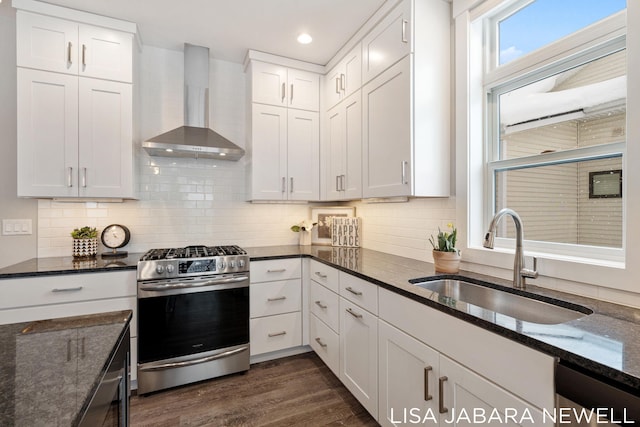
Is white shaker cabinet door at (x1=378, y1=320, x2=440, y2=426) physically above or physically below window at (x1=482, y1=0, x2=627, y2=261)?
below

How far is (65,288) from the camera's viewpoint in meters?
1.95

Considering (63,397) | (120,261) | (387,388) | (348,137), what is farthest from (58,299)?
(348,137)

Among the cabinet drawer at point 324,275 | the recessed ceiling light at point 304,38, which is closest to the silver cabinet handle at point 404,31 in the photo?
the recessed ceiling light at point 304,38

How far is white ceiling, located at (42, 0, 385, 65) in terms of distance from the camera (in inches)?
84.4

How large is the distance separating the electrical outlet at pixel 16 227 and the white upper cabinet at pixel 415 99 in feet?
8.84

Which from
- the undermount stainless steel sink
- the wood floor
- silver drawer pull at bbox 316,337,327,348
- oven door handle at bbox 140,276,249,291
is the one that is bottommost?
→ the wood floor

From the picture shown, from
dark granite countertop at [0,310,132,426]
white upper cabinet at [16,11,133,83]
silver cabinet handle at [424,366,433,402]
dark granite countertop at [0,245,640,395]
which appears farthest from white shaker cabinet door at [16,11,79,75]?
silver cabinet handle at [424,366,433,402]

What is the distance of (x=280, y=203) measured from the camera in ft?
10.5

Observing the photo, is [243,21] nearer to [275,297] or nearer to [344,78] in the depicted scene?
[344,78]

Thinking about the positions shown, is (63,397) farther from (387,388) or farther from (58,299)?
(58,299)

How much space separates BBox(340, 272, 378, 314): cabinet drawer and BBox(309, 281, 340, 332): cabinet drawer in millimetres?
155

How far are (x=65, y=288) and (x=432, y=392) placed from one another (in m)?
2.22

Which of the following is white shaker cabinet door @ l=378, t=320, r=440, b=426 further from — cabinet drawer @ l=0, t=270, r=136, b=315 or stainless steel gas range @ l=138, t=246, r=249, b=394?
cabinet drawer @ l=0, t=270, r=136, b=315

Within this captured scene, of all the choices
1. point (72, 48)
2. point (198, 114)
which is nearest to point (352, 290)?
point (198, 114)
